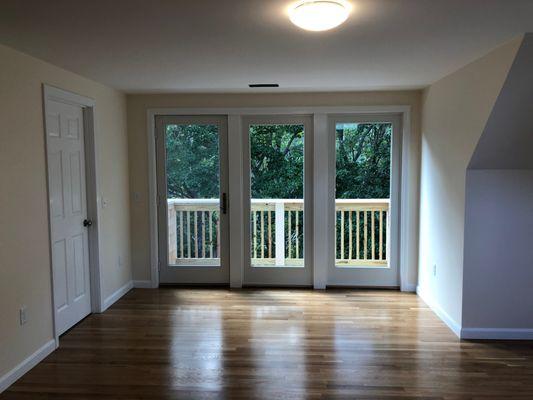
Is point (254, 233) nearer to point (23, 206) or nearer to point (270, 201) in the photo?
point (270, 201)

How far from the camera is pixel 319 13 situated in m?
1.95

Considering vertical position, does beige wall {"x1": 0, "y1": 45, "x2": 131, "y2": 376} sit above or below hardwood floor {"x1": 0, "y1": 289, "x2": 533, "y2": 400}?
above

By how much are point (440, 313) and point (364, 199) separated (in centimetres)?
141

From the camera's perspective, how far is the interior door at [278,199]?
4.46 metres

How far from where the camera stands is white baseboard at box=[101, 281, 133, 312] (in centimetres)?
393

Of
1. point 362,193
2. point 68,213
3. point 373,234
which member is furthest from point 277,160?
point 68,213

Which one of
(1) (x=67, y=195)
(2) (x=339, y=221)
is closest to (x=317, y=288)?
(2) (x=339, y=221)

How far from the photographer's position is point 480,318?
10.5 ft

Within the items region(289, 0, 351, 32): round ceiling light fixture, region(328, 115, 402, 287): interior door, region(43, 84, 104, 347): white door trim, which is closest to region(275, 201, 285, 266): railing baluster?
region(328, 115, 402, 287): interior door

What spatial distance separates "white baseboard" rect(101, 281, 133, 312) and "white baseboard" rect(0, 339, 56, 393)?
2.85ft

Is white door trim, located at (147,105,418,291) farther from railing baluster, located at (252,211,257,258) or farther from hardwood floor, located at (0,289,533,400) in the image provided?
hardwood floor, located at (0,289,533,400)

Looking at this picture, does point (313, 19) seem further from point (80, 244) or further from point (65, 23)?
point (80, 244)

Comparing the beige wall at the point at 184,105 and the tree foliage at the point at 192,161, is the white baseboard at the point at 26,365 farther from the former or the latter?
the tree foliage at the point at 192,161

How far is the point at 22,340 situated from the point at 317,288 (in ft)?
9.32
